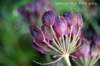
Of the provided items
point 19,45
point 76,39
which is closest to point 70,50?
point 76,39

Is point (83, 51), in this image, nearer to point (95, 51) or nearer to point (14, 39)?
point (95, 51)

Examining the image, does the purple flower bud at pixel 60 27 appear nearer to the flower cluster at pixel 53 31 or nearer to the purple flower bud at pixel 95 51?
the flower cluster at pixel 53 31

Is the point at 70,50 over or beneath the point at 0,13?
beneath

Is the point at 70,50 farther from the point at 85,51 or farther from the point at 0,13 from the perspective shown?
the point at 0,13

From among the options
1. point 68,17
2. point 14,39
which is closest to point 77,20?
point 68,17

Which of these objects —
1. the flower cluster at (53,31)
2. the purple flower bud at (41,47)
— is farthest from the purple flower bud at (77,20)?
the purple flower bud at (41,47)

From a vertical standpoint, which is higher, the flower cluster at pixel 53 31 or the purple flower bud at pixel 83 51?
the flower cluster at pixel 53 31
